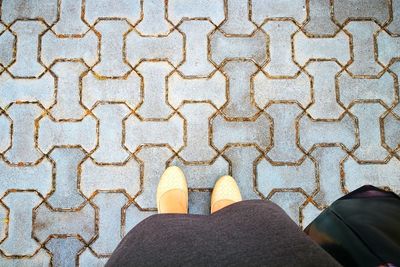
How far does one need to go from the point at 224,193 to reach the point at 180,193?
207 mm

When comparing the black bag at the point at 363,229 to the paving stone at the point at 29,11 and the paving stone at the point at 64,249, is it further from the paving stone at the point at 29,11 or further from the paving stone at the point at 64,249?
the paving stone at the point at 29,11

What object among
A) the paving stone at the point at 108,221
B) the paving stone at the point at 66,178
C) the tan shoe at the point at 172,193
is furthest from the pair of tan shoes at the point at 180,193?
the paving stone at the point at 66,178

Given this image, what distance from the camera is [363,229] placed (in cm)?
108

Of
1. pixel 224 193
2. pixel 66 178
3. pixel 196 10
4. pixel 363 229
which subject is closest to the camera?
pixel 363 229

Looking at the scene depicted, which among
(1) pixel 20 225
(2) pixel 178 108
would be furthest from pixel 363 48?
(1) pixel 20 225

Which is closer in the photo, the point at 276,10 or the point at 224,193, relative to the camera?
the point at 224,193

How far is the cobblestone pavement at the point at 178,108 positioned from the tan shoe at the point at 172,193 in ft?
0.25

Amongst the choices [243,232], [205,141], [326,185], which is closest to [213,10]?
[205,141]

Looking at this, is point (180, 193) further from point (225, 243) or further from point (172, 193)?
point (225, 243)

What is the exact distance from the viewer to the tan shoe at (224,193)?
180 cm

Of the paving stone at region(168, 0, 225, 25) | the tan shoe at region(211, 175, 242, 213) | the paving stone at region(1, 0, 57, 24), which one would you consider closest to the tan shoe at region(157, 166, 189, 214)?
the tan shoe at region(211, 175, 242, 213)

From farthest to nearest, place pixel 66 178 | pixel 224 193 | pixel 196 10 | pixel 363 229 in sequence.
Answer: pixel 196 10
pixel 66 178
pixel 224 193
pixel 363 229

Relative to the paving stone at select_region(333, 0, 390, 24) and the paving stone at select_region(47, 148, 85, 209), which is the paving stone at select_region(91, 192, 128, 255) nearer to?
the paving stone at select_region(47, 148, 85, 209)

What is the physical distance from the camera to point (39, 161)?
6.37ft
